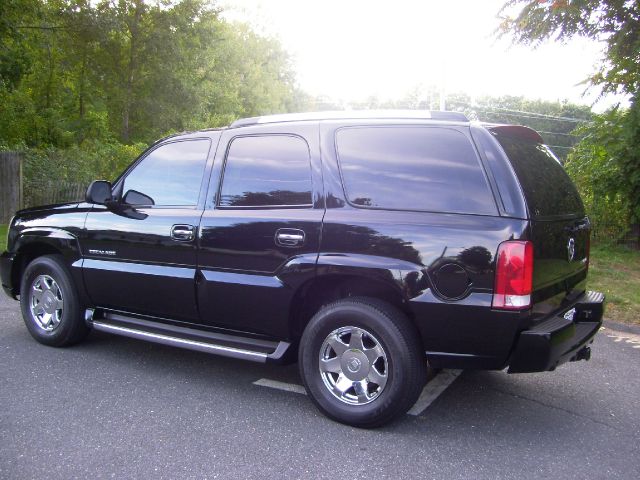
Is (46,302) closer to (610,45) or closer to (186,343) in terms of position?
(186,343)

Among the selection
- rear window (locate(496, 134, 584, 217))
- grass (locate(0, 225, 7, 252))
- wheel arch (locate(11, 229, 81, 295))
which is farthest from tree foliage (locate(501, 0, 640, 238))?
grass (locate(0, 225, 7, 252))

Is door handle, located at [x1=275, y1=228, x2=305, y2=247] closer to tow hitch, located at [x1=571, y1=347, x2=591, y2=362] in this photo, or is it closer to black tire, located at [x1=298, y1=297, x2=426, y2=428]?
black tire, located at [x1=298, y1=297, x2=426, y2=428]

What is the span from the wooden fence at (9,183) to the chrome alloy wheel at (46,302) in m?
10.7

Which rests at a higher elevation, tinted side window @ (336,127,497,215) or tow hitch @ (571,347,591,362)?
tinted side window @ (336,127,497,215)

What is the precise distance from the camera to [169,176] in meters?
4.59

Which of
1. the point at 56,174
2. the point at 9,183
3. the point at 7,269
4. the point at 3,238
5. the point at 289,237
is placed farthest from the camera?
the point at 56,174

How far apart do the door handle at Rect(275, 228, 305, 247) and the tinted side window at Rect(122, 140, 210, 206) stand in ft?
2.84

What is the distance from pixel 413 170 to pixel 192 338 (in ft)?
6.58

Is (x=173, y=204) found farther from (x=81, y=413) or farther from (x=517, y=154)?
(x=517, y=154)

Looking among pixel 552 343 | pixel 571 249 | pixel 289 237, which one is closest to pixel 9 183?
pixel 289 237

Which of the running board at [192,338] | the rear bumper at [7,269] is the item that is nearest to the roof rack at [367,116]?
the running board at [192,338]

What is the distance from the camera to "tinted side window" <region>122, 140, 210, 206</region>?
4.43 m

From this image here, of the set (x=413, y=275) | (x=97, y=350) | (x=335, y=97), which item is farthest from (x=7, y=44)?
(x=335, y=97)

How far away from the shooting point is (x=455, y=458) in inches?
127
